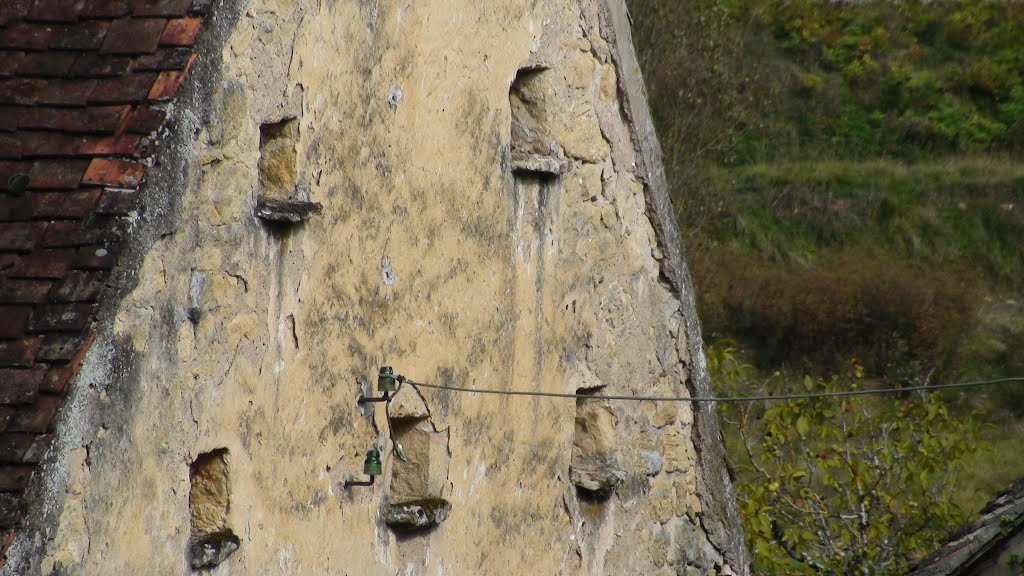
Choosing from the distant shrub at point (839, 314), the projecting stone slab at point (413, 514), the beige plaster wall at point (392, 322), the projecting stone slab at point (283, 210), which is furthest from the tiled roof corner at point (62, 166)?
the distant shrub at point (839, 314)

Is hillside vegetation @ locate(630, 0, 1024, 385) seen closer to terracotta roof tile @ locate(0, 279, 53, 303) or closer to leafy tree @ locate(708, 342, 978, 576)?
leafy tree @ locate(708, 342, 978, 576)

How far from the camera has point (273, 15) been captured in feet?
14.1

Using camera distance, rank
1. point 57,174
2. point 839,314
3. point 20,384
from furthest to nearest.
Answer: point 839,314
point 57,174
point 20,384

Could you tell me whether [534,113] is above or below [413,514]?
above

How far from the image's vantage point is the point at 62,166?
153 inches

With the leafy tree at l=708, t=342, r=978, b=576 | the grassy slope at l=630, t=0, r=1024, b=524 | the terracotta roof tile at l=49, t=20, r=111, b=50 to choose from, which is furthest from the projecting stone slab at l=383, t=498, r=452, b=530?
the grassy slope at l=630, t=0, r=1024, b=524

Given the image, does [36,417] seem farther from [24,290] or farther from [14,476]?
[24,290]

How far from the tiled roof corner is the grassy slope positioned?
10854mm

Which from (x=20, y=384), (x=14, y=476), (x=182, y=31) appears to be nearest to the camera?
(x=14, y=476)

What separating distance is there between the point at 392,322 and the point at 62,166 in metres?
1.59

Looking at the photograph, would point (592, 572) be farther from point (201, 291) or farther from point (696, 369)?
point (201, 291)

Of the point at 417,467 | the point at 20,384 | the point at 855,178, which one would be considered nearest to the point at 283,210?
the point at 20,384

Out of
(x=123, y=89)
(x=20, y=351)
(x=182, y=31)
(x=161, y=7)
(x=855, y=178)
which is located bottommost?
(x=20, y=351)

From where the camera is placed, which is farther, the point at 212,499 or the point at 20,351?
the point at 212,499
